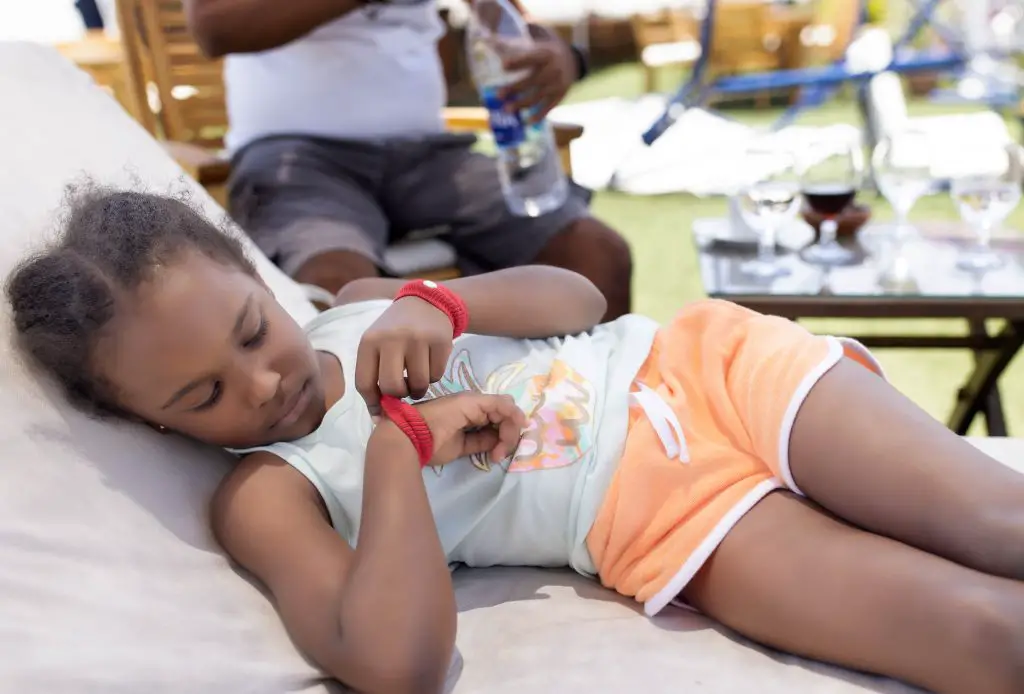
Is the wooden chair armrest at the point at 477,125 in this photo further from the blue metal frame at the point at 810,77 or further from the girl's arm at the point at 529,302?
the blue metal frame at the point at 810,77

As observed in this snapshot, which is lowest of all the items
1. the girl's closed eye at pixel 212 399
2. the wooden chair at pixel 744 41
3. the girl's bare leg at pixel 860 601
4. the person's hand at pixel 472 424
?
the wooden chair at pixel 744 41

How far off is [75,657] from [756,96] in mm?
6141

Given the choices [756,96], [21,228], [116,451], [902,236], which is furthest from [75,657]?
[756,96]

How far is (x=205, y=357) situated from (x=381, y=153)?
963 millimetres

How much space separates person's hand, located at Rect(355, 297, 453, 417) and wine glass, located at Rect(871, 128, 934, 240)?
122 cm

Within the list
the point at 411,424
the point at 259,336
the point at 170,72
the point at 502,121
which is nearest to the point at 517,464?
the point at 411,424

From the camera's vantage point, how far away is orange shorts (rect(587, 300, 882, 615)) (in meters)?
0.94

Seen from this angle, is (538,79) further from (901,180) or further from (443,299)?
(443,299)

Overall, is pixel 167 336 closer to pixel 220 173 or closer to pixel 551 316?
pixel 551 316

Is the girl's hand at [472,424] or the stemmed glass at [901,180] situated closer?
the girl's hand at [472,424]

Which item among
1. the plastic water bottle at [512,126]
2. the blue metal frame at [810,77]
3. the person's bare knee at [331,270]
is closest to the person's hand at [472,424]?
the person's bare knee at [331,270]

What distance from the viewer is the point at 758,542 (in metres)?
0.91

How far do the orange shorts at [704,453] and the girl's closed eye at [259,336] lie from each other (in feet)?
1.33

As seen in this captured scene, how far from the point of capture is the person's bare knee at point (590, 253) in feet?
5.78
